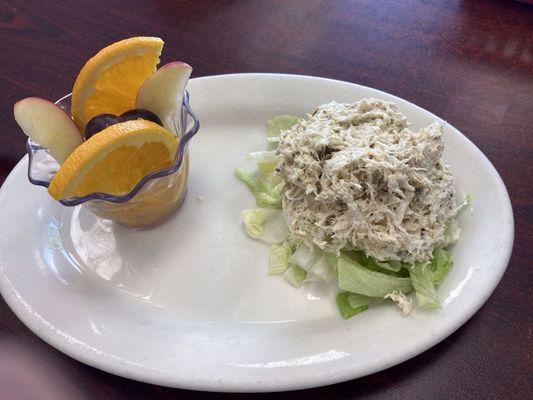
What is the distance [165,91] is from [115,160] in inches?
12.4

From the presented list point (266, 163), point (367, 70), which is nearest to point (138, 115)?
point (266, 163)

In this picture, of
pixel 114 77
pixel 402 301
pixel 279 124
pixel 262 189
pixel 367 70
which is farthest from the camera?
pixel 367 70

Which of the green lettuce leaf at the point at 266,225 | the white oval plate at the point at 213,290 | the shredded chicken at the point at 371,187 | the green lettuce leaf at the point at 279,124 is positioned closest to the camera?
the white oval plate at the point at 213,290

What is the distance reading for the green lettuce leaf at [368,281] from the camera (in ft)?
4.37

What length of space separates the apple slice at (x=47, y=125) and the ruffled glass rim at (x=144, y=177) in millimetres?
85

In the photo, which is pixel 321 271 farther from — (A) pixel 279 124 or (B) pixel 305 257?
(A) pixel 279 124

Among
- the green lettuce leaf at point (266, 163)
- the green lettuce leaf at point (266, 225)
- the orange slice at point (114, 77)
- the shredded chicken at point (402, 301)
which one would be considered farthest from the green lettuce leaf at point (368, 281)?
the orange slice at point (114, 77)

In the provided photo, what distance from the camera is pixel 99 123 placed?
1.46 metres

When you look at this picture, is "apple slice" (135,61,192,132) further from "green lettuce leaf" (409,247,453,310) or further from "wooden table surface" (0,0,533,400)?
"green lettuce leaf" (409,247,453,310)

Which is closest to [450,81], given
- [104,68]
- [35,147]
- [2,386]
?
[104,68]

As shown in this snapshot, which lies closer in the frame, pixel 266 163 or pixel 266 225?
pixel 266 225

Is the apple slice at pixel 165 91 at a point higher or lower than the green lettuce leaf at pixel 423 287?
higher

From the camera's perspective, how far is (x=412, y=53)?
7.58ft

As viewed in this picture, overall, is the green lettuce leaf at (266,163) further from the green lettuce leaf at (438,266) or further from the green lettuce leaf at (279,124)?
the green lettuce leaf at (438,266)
